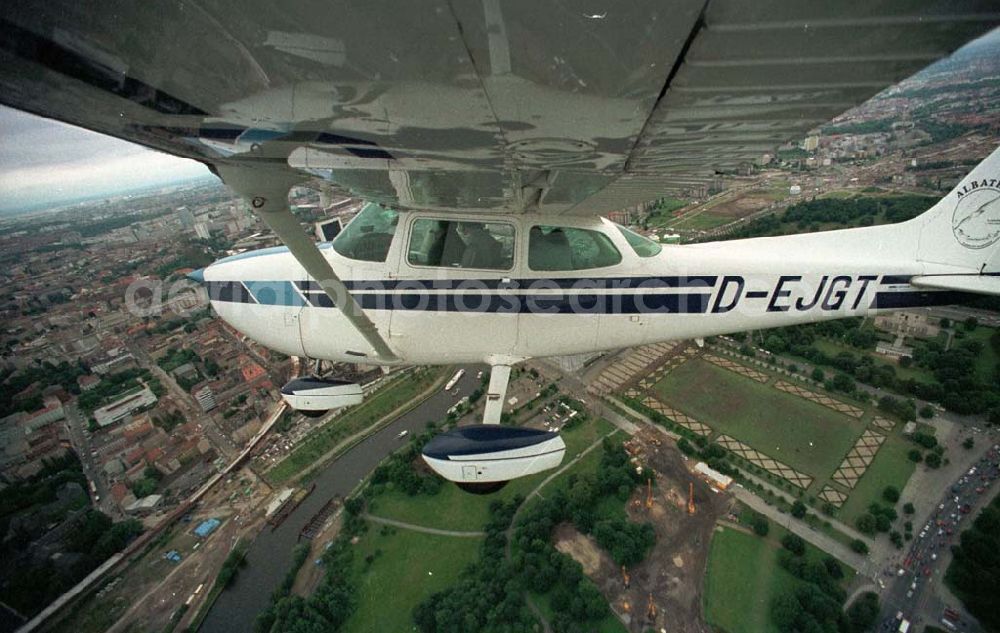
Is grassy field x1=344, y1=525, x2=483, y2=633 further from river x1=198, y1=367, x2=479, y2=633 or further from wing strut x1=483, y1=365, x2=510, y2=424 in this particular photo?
wing strut x1=483, y1=365, x2=510, y2=424

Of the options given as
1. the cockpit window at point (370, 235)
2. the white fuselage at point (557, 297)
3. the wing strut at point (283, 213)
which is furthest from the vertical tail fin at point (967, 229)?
the wing strut at point (283, 213)

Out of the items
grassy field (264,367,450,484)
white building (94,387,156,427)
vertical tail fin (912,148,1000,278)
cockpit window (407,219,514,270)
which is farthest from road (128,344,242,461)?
vertical tail fin (912,148,1000,278)

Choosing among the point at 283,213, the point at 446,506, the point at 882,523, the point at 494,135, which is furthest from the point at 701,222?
the point at 494,135

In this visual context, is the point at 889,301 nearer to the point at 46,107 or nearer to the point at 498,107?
the point at 498,107

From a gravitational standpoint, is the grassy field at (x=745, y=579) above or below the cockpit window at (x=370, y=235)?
below

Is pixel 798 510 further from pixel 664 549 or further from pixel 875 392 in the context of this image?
pixel 875 392

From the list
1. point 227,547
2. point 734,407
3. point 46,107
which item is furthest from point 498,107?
point 734,407

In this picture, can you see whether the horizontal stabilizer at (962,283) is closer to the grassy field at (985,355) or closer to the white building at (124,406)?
the grassy field at (985,355)
